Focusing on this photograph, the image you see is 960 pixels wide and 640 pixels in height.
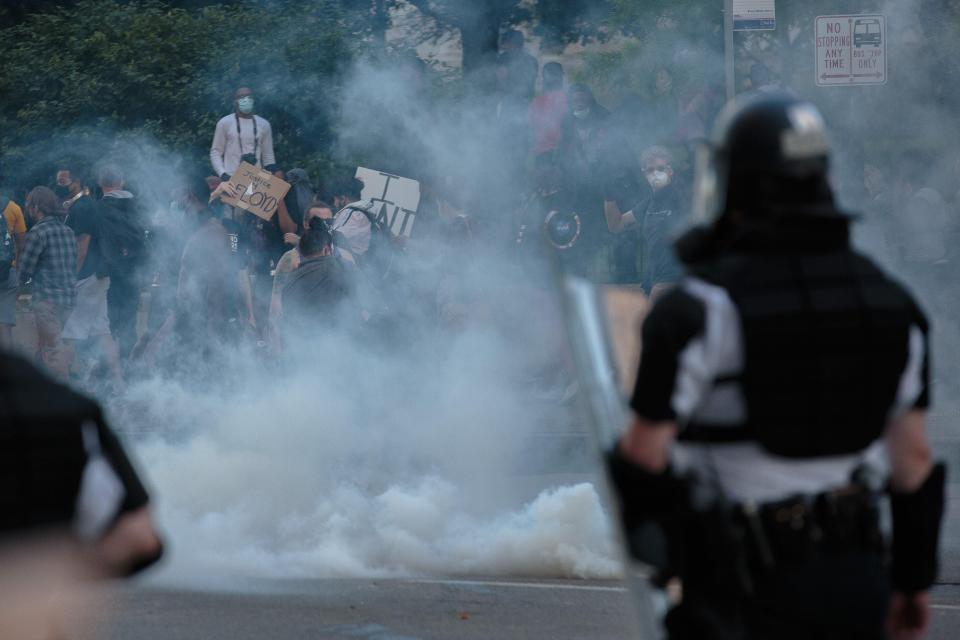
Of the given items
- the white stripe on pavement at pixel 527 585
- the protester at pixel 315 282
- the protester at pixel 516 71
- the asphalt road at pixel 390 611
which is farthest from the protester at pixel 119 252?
the white stripe on pavement at pixel 527 585

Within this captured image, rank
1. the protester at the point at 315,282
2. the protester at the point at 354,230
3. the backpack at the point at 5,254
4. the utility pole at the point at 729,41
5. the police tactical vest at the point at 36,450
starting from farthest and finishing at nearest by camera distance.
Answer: the backpack at the point at 5,254 < the protester at the point at 354,230 < the utility pole at the point at 729,41 < the protester at the point at 315,282 < the police tactical vest at the point at 36,450

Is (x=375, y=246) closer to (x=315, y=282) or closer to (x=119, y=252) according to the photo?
(x=119, y=252)

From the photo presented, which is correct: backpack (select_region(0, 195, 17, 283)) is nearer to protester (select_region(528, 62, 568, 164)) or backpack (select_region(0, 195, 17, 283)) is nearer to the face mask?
protester (select_region(528, 62, 568, 164))

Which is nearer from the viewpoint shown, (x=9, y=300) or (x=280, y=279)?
(x=280, y=279)

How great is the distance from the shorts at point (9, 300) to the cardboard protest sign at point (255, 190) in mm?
1879

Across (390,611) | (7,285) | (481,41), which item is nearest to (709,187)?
(390,611)

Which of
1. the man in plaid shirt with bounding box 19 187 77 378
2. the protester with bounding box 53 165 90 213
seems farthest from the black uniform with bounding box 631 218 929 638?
the protester with bounding box 53 165 90 213

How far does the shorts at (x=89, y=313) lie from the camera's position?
12.4m

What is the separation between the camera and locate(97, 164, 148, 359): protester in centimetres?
1274

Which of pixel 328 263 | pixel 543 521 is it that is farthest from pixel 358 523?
pixel 328 263

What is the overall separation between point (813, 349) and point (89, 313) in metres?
10.7

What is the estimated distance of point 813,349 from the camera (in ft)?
8.30

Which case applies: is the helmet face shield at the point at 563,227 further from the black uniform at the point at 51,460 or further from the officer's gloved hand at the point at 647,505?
the black uniform at the point at 51,460

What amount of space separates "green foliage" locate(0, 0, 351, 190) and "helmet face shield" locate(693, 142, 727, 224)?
39.9ft
